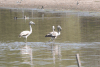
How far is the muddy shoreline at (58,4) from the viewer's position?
58.0m

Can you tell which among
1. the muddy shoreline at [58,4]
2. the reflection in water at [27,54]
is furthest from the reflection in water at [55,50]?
the muddy shoreline at [58,4]

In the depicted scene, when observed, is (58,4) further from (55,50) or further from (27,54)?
(27,54)

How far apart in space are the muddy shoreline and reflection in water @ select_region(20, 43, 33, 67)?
126 ft

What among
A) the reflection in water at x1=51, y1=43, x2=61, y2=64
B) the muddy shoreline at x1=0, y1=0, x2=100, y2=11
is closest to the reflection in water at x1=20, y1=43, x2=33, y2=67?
the reflection in water at x1=51, y1=43, x2=61, y2=64

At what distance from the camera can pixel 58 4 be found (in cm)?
6281

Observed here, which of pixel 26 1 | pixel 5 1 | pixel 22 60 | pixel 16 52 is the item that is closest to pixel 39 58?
pixel 22 60

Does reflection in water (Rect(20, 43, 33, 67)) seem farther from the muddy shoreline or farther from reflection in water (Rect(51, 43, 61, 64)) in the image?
the muddy shoreline

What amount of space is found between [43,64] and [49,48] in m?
4.46

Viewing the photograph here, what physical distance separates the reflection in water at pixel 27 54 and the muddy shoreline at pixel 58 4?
126ft

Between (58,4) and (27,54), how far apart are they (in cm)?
4742

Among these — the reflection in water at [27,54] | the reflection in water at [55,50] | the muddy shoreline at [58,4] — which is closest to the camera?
the reflection in water at [27,54]

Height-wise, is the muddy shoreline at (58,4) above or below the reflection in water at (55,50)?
above

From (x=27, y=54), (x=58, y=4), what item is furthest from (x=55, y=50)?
(x=58, y=4)

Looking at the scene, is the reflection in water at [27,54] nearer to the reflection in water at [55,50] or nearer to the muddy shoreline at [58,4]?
the reflection in water at [55,50]
